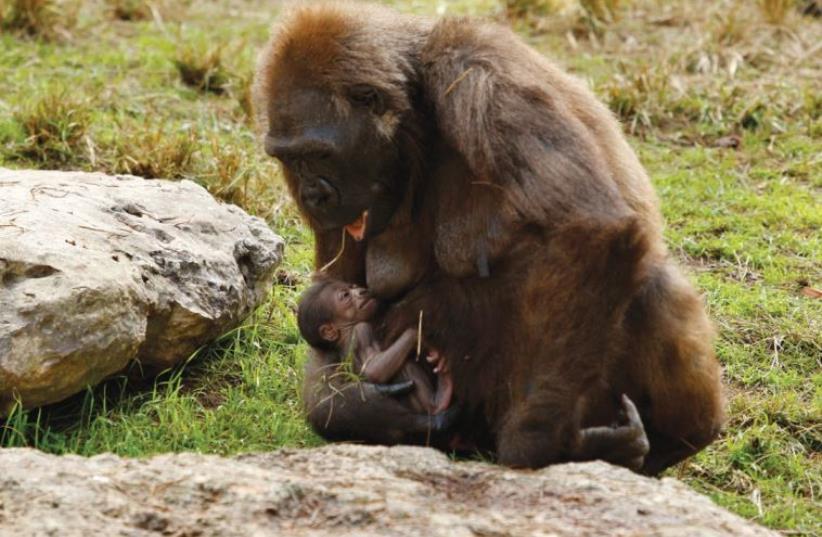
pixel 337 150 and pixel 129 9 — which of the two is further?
pixel 129 9

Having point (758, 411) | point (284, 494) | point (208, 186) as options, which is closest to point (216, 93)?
point (208, 186)

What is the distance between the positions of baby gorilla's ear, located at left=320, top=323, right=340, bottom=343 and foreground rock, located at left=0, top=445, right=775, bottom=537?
46.8 inches

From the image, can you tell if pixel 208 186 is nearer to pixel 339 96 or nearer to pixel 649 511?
pixel 339 96

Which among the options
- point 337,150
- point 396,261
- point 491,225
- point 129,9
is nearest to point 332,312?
point 396,261

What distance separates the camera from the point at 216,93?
9.44 metres

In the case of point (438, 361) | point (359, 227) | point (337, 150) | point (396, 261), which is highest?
point (337, 150)

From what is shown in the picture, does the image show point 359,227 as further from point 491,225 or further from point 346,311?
point 491,225

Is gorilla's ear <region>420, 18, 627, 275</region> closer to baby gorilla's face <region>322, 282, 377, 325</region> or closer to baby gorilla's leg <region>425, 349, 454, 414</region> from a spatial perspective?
baby gorilla's leg <region>425, 349, 454, 414</region>

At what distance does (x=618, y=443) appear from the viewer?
180 inches

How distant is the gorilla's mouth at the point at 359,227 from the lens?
5.12m

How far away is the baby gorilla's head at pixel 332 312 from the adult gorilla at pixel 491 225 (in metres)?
0.09

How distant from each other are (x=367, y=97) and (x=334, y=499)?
172cm

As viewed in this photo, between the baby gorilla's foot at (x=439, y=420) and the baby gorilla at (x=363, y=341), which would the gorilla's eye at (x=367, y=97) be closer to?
the baby gorilla at (x=363, y=341)

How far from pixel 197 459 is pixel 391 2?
8353 mm
